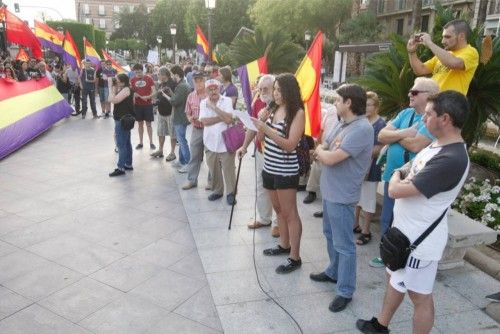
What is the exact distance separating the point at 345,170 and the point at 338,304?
1.09 meters

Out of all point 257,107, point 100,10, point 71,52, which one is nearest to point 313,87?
point 257,107

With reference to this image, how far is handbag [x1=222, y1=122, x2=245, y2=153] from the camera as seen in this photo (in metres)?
5.47

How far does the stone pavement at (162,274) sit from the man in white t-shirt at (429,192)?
0.72 meters

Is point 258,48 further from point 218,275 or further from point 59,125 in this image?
point 218,275

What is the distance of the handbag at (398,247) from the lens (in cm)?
241

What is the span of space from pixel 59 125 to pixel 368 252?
10.0 m

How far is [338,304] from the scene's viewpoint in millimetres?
3275

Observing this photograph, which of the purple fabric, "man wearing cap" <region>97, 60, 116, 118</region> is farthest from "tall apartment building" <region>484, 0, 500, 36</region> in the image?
the purple fabric

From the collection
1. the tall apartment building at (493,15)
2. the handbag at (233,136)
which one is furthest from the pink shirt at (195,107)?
the tall apartment building at (493,15)

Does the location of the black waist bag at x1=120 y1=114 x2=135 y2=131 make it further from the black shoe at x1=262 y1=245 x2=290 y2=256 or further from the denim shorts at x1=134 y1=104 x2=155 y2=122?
the black shoe at x1=262 y1=245 x2=290 y2=256

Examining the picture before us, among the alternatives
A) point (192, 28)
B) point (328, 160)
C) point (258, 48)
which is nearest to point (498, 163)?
point (328, 160)

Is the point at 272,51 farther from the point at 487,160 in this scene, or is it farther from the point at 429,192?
the point at 429,192

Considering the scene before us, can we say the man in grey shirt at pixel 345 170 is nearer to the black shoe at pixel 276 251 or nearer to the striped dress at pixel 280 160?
the striped dress at pixel 280 160

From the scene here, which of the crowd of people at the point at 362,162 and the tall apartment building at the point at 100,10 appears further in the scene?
the tall apartment building at the point at 100,10
